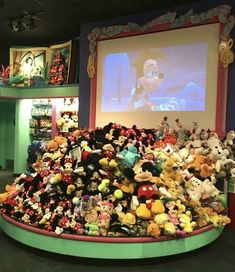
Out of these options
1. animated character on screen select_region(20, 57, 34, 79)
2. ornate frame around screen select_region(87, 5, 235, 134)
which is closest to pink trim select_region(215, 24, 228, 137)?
ornate frame around screen select_region(87, 5, 235, 134)

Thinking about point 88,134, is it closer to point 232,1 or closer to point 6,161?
point 232,1

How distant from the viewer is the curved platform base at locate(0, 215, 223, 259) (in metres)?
3.10

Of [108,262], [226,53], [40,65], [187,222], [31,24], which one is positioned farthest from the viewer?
[40,65]

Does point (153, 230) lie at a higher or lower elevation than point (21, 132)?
lower

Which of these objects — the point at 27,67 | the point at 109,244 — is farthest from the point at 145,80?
the point at 27,67

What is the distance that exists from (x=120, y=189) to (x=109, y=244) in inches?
22.1

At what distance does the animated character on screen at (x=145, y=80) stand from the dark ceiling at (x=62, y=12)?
0.80 metres

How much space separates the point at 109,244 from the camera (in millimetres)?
3094

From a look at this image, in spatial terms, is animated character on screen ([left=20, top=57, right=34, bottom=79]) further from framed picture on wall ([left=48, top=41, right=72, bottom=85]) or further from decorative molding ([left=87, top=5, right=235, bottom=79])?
decorative molding ([left=87, top=5, right=235, bottom=79])

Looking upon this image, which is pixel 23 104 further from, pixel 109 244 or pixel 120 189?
pixel 109 244

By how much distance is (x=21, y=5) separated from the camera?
585cm

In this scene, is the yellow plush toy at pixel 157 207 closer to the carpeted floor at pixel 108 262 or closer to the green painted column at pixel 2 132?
the carpeted floor at pixel 108 262

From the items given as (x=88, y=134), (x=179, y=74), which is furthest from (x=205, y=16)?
(x=88, y=134)

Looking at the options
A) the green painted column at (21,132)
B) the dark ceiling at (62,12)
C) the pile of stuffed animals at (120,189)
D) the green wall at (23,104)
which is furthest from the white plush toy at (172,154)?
the green painted column at (21,132)
